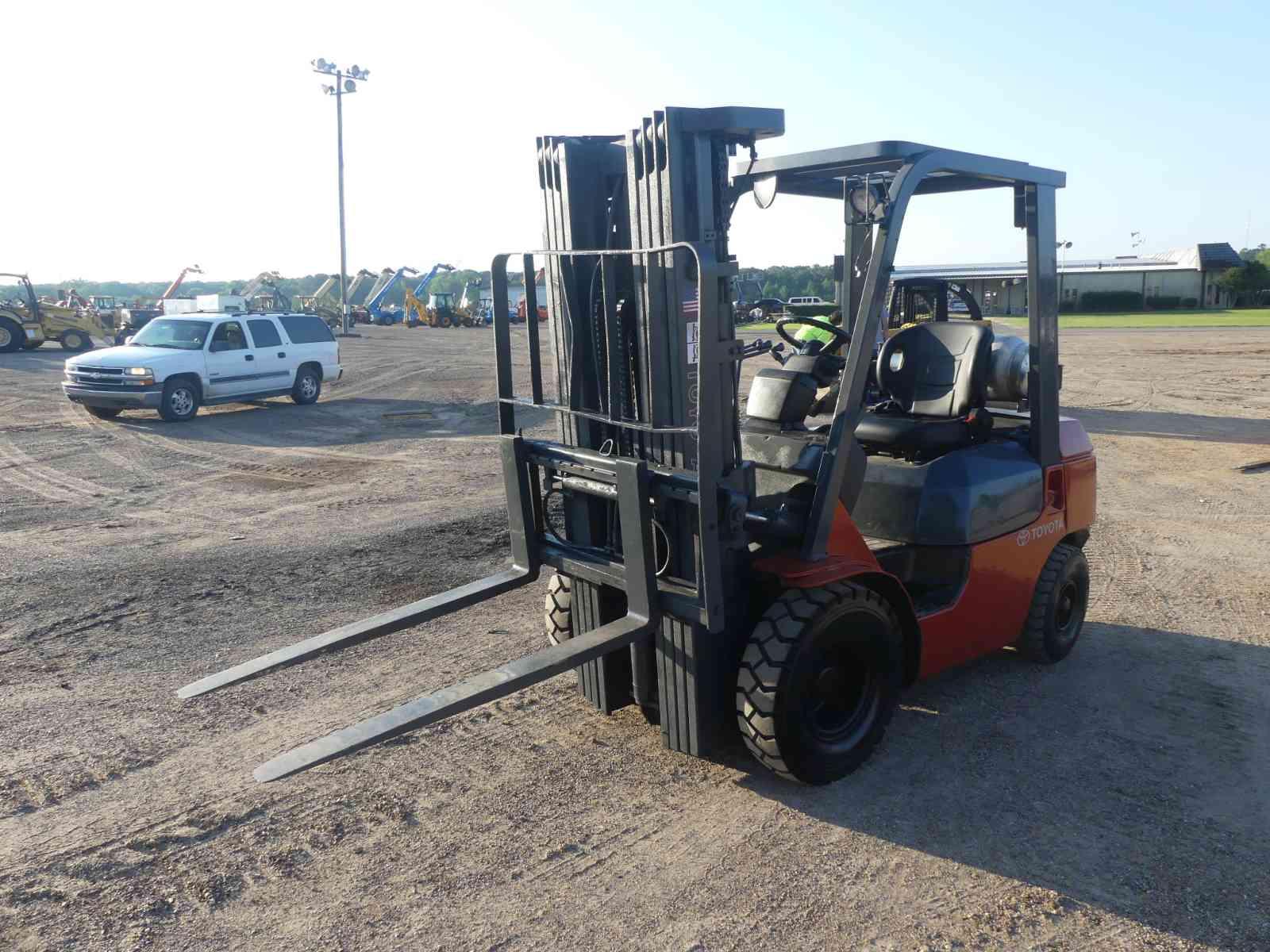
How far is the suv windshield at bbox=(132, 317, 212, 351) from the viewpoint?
18500mm

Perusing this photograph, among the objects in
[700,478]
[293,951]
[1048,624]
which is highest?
[700,478]

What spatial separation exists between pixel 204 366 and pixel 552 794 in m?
16.2

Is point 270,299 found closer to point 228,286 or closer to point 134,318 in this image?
point 134,318

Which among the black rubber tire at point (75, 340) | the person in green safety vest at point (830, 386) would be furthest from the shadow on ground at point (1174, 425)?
the black rubber tire at point (75, 340)

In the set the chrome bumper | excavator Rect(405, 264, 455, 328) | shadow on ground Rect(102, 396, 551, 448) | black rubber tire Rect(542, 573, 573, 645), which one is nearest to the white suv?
the chrome bumper

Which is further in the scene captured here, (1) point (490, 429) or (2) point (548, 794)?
(1) point (490, 429)

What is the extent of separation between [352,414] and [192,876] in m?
15.9

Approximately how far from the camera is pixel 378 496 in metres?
11.2

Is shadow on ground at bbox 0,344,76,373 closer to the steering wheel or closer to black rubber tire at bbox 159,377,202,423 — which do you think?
black rubber tire at bbox 159,377,202,423

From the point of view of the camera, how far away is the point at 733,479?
4164mm

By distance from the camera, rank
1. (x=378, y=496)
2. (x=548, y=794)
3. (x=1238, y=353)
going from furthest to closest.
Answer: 1. (x=1238, y=353)
2. (x=378, y=496)
3. (x=548, y=794)

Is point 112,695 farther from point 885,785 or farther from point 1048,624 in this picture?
point 1048,624

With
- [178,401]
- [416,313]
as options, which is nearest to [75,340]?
[178,401]

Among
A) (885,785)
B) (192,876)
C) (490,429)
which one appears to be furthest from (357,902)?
(490,429)
